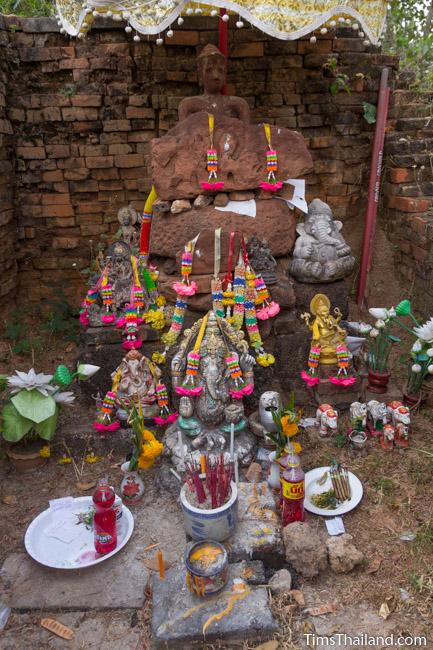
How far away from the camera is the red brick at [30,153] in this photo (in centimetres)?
571

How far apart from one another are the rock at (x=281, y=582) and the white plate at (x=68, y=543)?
34.4 inches

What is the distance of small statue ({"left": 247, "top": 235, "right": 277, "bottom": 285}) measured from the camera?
4113 mm

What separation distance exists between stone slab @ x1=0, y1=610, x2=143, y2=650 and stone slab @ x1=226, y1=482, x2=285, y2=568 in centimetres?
63

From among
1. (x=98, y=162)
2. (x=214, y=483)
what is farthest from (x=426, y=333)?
(x=98, y=162)

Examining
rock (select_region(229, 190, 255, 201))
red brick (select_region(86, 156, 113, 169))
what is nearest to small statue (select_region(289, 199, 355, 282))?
rock (select_region(229, 190, 255, 201))

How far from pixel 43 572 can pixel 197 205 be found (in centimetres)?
278

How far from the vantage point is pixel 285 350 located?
4293 mm

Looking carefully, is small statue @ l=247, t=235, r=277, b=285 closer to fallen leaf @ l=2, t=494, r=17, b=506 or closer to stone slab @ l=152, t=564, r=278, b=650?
stone slab @ l=152, t=564, r=278, b=650

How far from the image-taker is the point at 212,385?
3564mm

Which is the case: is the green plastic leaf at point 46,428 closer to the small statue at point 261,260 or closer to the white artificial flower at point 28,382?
the white artificial flower at point 28,382

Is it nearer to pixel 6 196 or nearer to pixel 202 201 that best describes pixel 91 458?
pixel 202 201

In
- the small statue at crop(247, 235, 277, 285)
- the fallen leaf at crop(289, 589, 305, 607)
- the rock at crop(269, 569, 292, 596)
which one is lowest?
the fallen leaf at crop(289, 589, 305, 607)

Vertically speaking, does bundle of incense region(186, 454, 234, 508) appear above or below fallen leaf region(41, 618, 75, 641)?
above

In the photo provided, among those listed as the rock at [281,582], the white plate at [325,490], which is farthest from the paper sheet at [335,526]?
the rock at [281,582]
